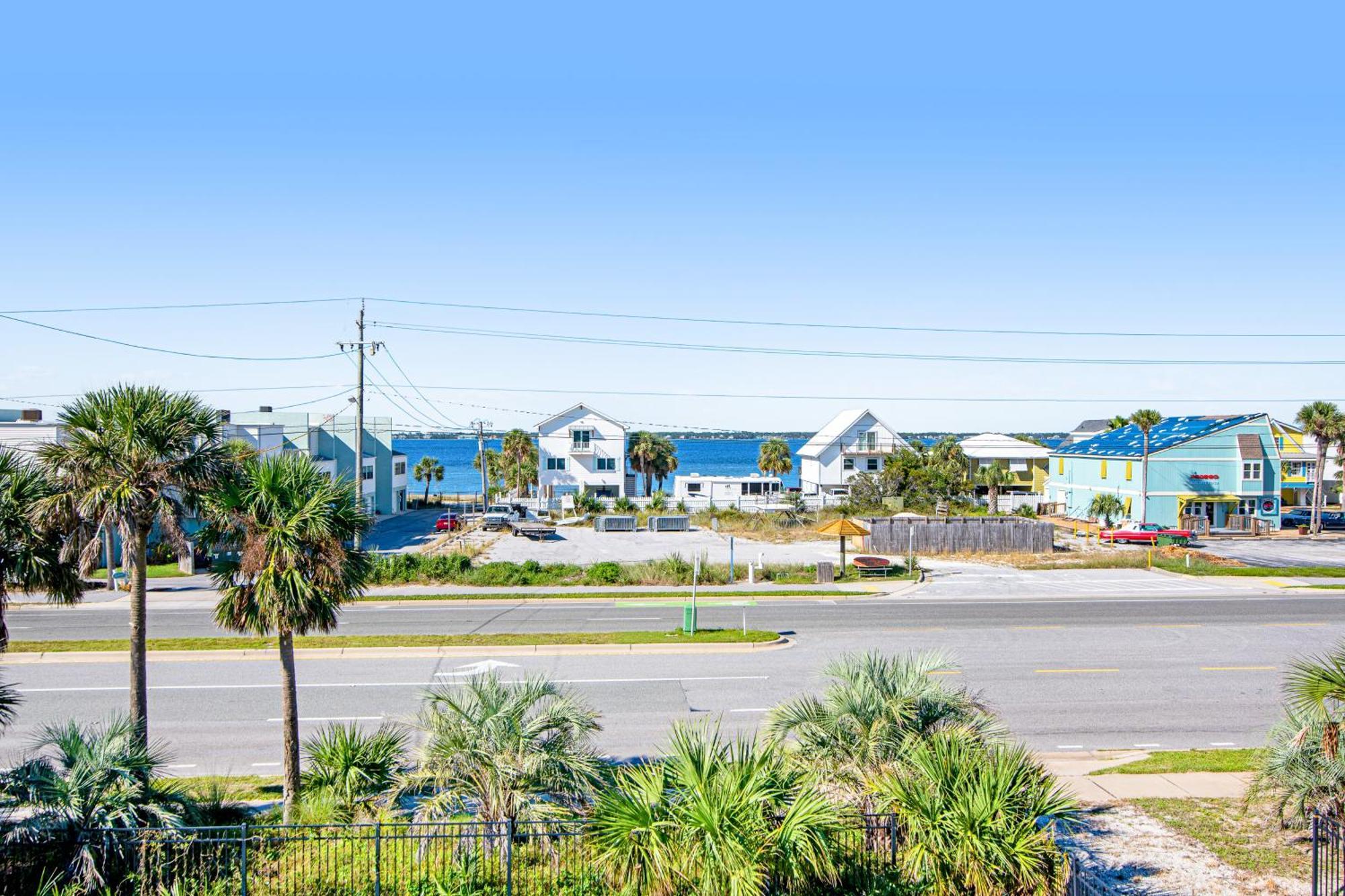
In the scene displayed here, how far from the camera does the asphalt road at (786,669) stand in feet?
56.5

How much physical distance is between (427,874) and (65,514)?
7.01 metres

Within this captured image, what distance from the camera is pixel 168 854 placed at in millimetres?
10625

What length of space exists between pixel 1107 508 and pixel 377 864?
57.6m

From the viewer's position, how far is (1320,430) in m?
59.7

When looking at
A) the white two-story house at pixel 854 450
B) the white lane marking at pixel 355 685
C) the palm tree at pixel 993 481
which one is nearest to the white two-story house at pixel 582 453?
the white two-story house at pixel 854 450

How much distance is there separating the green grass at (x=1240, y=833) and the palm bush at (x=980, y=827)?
2937 millimetres

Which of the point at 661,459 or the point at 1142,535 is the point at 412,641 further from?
the point at 661,459

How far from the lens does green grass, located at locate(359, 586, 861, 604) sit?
108 ft

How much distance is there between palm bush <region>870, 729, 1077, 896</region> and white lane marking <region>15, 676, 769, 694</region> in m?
10.7

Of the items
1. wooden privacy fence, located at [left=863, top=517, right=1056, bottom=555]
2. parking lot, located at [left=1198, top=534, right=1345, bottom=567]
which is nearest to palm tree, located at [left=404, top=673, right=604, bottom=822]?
wooden privacy fence, located at [left=863, top=517, right=1056, bottom=555]

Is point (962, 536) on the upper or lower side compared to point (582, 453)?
lower

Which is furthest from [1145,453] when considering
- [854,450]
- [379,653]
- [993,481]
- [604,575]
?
[379,653]

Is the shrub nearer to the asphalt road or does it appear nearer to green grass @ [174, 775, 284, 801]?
the asphalt road

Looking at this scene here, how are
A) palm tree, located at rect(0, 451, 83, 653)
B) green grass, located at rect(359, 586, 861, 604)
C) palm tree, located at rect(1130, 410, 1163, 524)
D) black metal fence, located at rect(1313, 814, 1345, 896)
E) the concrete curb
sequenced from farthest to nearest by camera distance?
palm tree, located at rect(1130, 410, 1163, 524), green grass, located at rect(359, 586, 861, 604), the concrete curb, palm tree, located at rect(0, 451, 83, 653), black metal fence, located at rect(1313, 814, 1345, 896)
